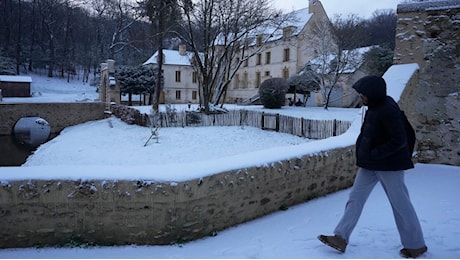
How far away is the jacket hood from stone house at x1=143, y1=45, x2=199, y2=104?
123 feet

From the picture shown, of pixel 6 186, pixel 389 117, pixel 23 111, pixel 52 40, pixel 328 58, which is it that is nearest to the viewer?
pixel 389 117

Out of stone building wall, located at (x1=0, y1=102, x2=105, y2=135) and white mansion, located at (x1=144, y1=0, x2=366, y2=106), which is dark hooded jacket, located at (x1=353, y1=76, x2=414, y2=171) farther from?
white mansion, located at (x1=144, y1=0, x2=366, y2=106)

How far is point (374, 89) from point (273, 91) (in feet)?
73.0

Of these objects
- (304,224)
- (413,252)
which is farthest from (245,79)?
(413,252)

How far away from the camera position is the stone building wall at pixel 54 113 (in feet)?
78.8

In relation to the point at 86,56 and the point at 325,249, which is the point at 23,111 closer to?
the point at 325,249

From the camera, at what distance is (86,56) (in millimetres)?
52406

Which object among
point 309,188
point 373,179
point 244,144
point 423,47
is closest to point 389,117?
point 373,179

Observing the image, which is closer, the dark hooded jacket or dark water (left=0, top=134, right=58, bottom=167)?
the dark hooded jacket

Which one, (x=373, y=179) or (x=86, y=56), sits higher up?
(x=86, y=56)

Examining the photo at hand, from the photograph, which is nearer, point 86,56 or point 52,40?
point 52,40

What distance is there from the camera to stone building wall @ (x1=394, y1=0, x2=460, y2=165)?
20.6 ft

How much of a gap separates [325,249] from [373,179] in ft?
2.64

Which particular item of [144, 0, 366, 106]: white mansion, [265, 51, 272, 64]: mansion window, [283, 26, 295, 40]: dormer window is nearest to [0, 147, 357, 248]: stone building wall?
[144, 0, 366, 106]: white mansion
